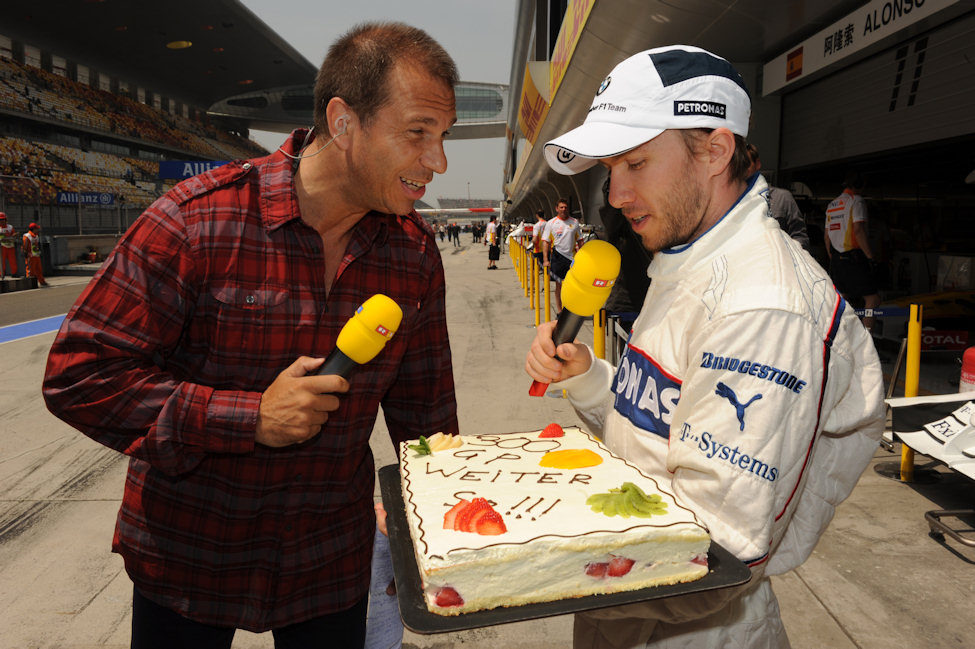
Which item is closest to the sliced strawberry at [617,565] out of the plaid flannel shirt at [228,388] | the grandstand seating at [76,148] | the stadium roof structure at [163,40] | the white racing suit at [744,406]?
the white racing suit at [744,406]

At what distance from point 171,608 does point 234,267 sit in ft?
3.11

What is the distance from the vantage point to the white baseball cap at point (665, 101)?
1480 mm

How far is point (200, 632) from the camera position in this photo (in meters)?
1.79

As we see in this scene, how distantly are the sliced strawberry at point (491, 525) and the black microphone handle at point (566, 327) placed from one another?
599 mm

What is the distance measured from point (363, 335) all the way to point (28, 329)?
44.0ft

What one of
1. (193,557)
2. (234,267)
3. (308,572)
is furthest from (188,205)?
(308,572)

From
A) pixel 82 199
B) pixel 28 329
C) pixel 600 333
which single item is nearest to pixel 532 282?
pixel 600 333

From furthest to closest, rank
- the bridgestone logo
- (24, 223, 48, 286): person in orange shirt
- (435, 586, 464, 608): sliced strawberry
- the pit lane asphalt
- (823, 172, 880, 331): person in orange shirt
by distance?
(24, 223, 48, 286): person in orange shirt → (823, 172, 880, 331): person in orange shirt → the pit lane asphalt → the bridgestone logo → (435, 586, 464, 608): sliced strawberry

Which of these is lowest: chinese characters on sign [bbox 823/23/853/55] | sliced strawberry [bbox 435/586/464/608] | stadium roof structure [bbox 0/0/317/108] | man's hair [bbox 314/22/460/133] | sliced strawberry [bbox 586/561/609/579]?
sliced strawberry [bbox 435/586/464/608]

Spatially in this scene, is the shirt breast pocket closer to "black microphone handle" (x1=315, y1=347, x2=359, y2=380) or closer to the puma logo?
"black microphone handle" (x1=315, y1=347, x2=359, y2=380)

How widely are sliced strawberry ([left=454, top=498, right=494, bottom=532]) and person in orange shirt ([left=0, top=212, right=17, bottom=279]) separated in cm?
2318

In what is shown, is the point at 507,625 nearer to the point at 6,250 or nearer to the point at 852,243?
the point at 852,243

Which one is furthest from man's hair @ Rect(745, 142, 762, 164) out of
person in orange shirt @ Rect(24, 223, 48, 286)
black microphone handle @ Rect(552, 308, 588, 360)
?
person in orange shirt @ Rect(24, 223, 48, 286)

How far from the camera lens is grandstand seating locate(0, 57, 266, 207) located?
30953 millimetres
